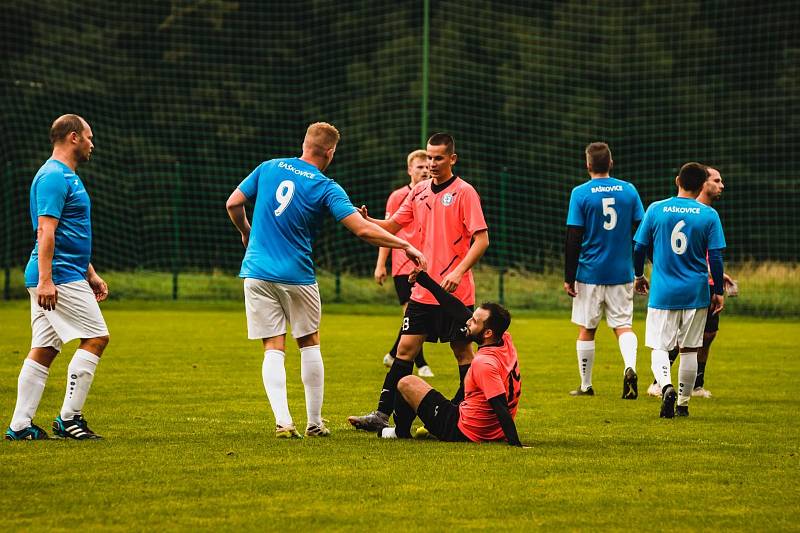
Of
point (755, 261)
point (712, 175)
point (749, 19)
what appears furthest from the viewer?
point (749, 19)

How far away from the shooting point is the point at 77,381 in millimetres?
7234

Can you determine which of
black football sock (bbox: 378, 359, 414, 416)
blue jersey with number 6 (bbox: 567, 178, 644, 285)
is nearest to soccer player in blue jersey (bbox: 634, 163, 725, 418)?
blue jersey with number 6 (bbox: 567, 178, 644, 285)

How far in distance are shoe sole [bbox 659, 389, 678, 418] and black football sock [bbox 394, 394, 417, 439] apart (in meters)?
2.12

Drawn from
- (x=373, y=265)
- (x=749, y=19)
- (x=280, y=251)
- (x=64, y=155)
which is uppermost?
(x=749, y=19)

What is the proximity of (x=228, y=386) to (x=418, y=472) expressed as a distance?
4.55 m

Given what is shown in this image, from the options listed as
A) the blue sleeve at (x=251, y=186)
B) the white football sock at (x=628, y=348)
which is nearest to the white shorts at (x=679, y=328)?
the white football sock at (x=628, y=348)

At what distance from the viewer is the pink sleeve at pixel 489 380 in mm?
6875

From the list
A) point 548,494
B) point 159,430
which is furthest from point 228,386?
point 548,494

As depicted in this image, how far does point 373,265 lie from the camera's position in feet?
87.0

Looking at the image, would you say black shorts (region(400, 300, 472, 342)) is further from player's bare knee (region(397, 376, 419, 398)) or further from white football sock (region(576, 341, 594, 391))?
white football sock (region(576, 341, 594, 391))

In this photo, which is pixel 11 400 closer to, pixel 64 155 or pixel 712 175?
pixel 64 155

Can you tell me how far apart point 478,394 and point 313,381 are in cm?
109

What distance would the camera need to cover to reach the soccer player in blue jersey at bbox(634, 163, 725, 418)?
29.2ft

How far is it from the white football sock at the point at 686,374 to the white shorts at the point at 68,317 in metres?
4.31
